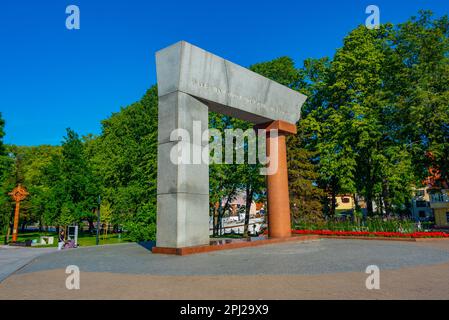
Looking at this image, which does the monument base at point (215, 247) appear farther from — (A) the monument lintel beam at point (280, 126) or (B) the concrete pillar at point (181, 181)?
(A) the monument lintel beam at point (280, 126)

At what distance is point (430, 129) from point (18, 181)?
62.3 m

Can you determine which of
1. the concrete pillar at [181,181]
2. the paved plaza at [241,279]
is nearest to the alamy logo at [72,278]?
the paved plaza at [241,279]

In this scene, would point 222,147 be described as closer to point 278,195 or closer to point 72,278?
point 278,195

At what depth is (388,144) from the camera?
3241 centimetres

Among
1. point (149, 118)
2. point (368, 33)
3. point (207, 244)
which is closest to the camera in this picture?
point (207, 244)

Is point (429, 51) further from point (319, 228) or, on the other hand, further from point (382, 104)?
point (319, 228)

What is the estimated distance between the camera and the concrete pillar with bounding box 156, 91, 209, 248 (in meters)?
14.8

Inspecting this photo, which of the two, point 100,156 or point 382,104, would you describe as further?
point 100,156

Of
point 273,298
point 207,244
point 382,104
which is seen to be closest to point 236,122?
point 382,104

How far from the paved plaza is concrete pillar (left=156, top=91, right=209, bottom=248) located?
2459 millimetres

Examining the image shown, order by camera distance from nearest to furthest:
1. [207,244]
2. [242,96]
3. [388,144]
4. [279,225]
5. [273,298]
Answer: [273,298], [207,244], [242,96], [279,225], [388,144]

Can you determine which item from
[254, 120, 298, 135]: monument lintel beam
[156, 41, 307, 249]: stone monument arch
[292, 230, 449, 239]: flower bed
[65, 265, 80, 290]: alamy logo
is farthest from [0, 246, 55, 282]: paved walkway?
[292, 230, 449, 239]: flower bed

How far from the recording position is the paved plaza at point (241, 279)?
705cm

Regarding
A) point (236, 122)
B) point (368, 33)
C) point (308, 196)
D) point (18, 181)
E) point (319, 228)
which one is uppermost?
point (368, 33)
